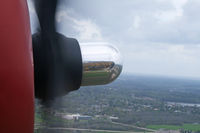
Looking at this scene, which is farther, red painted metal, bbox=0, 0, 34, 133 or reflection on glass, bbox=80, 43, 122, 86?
reflection on glass, bbox=80, 43, 122, 86

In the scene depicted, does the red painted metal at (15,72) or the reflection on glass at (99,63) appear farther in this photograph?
the reflection on glass at (99,63)

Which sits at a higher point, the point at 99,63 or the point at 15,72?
the point at 99,63

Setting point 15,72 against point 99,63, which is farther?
point 99,63
